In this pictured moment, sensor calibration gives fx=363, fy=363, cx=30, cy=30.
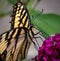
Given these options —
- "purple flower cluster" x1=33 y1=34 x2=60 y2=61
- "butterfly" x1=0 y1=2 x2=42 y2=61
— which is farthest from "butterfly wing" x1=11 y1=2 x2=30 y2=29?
"purple flower cluster" x1=33 y1=34 x2=60 y2=61

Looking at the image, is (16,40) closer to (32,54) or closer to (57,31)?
(57,31)

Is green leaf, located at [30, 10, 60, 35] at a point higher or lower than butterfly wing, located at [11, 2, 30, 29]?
lower

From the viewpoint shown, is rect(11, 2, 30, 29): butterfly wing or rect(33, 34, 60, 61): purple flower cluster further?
rect(11, 2, 30, 29): butterfly wing

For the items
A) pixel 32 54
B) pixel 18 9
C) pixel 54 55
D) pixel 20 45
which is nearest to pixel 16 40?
pixel 20 45

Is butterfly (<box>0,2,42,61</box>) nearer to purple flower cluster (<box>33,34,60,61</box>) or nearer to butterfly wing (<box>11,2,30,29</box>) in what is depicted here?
butterfly wing (<box>11,2,30,29</box>)

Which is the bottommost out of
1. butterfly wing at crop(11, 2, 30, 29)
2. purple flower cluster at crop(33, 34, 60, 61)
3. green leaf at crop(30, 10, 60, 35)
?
purple flower cluster at crop(33, 34, 60, 61)

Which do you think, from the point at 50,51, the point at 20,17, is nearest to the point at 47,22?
the point at 20,17

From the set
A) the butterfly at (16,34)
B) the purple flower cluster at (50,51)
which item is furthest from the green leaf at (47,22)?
the purple flower cluster at (50,51)
